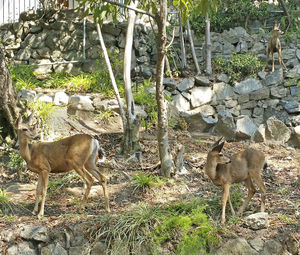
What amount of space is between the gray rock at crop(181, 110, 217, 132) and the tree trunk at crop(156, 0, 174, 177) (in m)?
4.19

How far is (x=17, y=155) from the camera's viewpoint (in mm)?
10508

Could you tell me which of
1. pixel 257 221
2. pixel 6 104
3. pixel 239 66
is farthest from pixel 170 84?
pixel 257 221

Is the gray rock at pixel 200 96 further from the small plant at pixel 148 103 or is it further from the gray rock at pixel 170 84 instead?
the small plant at pixel 148 103

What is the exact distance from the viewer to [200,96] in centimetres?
1600

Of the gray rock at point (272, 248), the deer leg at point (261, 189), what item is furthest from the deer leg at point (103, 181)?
the gray rock at point (272, 248)

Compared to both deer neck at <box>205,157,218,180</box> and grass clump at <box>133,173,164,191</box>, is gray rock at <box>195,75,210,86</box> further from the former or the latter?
deer neck at <box>205,157,218,180</box>

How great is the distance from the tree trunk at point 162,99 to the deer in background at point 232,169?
1806 mm

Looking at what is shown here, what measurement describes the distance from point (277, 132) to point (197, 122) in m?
2.27

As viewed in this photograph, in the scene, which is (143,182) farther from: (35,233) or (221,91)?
(221,91)

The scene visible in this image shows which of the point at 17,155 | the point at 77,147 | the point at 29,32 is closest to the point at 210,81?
the point at 29,32

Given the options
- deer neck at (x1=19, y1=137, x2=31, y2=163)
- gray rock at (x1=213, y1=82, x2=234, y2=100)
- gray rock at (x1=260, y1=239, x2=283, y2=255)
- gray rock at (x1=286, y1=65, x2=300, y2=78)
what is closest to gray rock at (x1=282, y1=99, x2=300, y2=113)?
gray rock at (x1=286, y1=65, x2=300, y2=78)

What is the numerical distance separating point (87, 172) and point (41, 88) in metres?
6.77

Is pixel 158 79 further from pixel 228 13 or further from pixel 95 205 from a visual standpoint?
pixel 228 13

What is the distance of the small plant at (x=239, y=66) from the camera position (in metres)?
16.7
